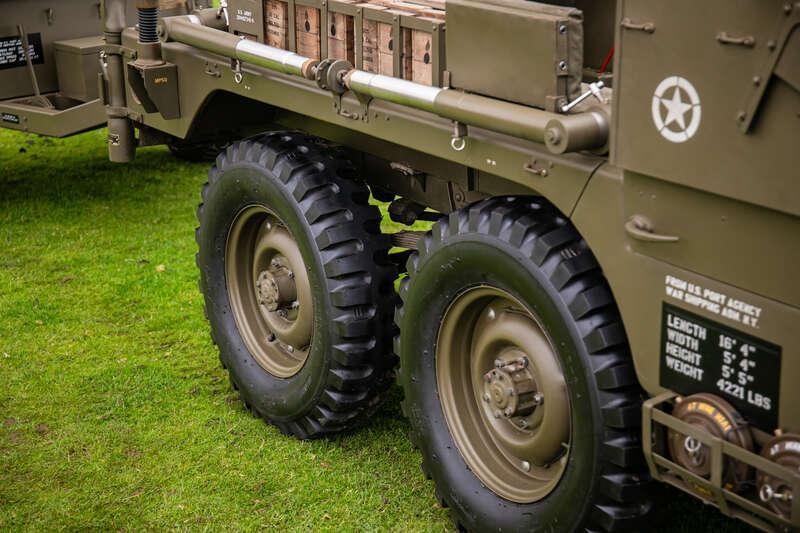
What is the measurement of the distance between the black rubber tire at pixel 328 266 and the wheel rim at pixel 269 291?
0.12 metres

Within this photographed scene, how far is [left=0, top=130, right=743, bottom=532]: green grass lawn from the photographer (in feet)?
14.3

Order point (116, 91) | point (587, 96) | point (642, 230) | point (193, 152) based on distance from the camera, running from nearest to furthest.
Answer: point (642, 230) → point (587, 96) → point (116, 91) → point (193, 152)

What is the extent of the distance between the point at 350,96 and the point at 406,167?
0.38m

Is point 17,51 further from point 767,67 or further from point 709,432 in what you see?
point 767,67

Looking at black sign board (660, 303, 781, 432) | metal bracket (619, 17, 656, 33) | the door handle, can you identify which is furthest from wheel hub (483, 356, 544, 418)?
metal bracket (619, 17, 656, 33)

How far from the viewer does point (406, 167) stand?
4305mm

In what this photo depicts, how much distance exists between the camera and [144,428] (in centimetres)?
504

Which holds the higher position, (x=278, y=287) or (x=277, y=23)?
(x=277, y=23)

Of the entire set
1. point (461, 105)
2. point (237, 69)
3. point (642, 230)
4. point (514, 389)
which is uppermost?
point (461, 105)

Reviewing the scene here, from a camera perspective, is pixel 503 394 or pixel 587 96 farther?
pixel 503 394

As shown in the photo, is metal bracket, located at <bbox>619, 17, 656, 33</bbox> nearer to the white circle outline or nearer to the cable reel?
the white circle outline

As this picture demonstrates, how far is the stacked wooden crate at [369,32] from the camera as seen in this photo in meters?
3.77

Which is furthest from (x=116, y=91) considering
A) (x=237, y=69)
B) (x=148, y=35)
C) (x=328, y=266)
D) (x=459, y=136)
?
(x=459, y=136)

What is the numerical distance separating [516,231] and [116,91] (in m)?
2.73
